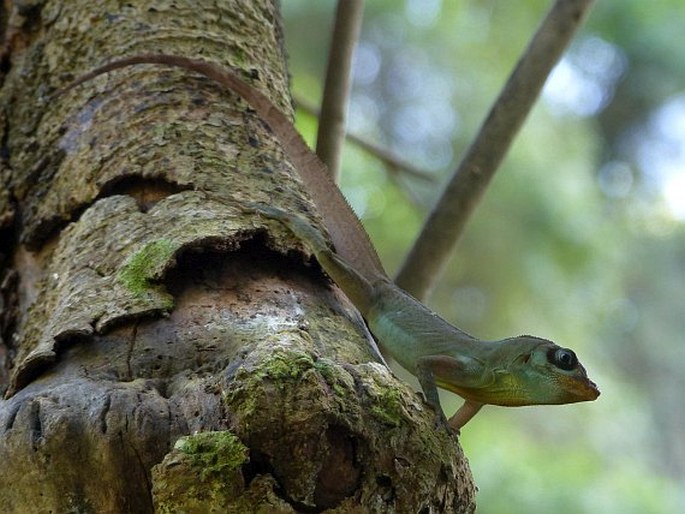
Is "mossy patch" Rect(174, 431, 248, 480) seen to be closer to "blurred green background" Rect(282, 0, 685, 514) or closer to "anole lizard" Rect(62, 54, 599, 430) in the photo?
"anole lizard" Rect(62, 54, 599, 430)

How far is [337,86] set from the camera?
255cm

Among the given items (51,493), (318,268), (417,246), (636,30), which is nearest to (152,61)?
(318,268)

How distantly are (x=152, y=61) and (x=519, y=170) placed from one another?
2.67 meters

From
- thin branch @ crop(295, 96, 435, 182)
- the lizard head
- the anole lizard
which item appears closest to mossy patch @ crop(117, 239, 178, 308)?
the anole lizard

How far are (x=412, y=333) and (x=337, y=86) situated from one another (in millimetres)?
733

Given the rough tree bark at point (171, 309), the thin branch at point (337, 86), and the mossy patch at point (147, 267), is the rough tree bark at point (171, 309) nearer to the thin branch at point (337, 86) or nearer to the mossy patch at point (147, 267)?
the mossy patch at point (147, 267)

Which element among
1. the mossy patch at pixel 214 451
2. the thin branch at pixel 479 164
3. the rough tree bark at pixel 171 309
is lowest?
the mossy patch at pixel 214 451

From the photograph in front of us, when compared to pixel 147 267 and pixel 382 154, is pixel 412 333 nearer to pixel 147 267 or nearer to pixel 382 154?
pixel 147 267

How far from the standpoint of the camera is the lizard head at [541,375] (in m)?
1.87

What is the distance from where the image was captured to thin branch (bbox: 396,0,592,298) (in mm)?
2387

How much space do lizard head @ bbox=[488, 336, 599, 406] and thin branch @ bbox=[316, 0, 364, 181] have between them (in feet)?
2.44

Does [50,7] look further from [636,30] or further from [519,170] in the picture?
[636,30]

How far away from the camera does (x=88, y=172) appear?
6.08ft

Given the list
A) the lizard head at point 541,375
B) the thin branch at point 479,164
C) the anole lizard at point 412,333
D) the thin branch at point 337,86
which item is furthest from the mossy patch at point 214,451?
the thin branch at point 337,86
